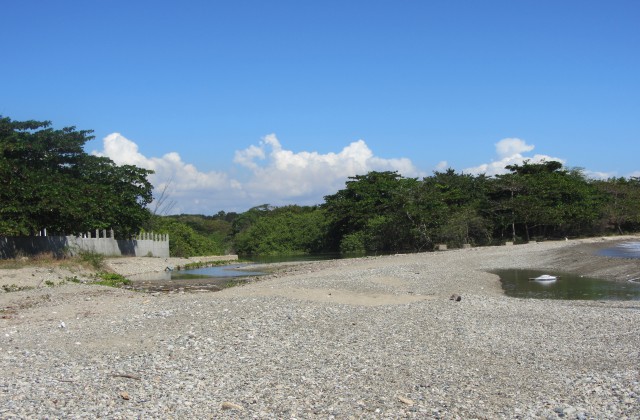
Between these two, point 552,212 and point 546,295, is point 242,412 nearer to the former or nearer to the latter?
point 546,295

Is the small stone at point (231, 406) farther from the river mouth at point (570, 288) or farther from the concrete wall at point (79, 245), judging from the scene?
the concrete wall at point (79, 245)

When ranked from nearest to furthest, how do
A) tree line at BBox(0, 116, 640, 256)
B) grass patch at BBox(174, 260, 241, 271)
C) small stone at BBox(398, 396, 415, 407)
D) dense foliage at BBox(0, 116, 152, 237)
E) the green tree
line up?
1. small stone at BBox(398, 396, 415, 407)
2. dense foliage at BBox(0, 116, 152, 237)
3. tree line at BBox(0, 116, 640, 256)
4. grass patch at BBox(174, 260, 241, 271)
5. the green tree

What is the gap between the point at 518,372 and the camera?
10344 millimetres

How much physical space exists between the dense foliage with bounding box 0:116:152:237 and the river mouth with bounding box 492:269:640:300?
23896 millimetres

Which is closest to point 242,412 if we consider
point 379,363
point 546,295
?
point 379,363

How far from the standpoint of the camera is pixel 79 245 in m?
38.4

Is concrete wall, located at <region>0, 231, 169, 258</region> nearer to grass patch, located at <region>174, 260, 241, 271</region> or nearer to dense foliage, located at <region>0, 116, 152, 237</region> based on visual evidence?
dense foliage, located at <region>0, 116, 152, 237</region>

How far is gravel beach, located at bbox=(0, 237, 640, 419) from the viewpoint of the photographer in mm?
8258

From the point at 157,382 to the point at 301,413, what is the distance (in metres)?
2.70

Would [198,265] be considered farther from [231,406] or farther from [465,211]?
[231,406]

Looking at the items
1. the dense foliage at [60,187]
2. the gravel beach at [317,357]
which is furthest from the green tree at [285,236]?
the gravel beach at [317,357]

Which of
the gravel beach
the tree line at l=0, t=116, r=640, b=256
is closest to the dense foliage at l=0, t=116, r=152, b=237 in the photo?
the tree line at l=0, t=116, r=640, b=256

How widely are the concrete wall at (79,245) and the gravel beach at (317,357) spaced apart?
46.4 feet

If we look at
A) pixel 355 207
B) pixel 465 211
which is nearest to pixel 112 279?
pixel 465 211
